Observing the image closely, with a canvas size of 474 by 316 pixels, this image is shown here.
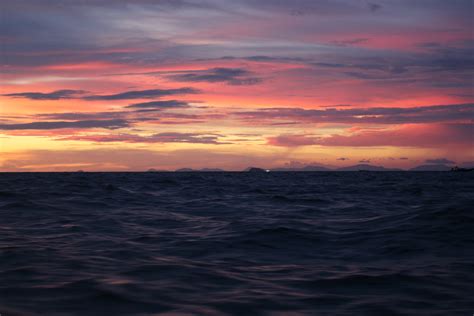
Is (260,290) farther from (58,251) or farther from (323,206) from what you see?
(323,206)

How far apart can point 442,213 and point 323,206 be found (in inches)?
267

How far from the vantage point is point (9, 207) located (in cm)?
1962

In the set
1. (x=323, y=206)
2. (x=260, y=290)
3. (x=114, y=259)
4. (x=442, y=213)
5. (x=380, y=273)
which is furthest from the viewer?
(x=323, y=206)

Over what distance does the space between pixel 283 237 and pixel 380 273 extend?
442cm

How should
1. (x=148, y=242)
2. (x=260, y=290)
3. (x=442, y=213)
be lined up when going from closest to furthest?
1. (x=260, y=290)
2. (x=148, y=242)
3. (x=442, y=213)

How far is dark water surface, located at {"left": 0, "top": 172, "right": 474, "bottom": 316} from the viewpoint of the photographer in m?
7.20

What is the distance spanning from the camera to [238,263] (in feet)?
33.4

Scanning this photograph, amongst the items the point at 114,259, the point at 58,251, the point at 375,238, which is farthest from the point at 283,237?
the point at 58,251

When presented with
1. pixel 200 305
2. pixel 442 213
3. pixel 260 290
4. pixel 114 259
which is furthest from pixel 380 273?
pixel 442 213

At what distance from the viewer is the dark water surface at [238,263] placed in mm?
7199

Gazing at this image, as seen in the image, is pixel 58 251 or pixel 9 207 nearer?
pixel 58 251

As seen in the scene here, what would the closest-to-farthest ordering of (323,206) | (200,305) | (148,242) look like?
(200,305) → (148,242) → (323,206)

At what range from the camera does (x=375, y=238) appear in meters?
13.1

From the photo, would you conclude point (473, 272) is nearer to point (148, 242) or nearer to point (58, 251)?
point (148, 242)
